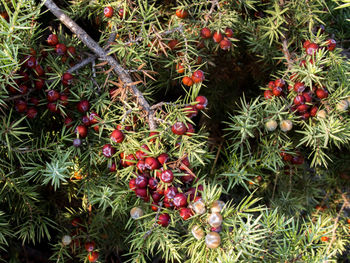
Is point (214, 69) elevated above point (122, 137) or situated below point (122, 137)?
below

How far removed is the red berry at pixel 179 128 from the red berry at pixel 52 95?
0.29 m

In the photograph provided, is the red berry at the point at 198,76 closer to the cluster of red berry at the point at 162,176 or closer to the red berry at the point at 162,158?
the cluster of red berry at the point at 162,176

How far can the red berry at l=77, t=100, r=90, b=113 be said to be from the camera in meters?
0.78

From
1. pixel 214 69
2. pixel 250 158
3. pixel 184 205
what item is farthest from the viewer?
pixel 214 69

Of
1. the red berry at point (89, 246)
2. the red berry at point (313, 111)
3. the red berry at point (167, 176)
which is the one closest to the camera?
the red berry at point (167, 176)

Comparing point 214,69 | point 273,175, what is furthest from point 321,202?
point 214,69

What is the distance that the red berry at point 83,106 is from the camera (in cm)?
78

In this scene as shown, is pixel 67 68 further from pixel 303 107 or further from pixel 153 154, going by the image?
pixel 303 107

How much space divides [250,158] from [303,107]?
0.20 metres

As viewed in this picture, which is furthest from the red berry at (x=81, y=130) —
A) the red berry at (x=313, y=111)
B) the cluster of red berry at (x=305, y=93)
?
the red berry at (x=313, y=111)

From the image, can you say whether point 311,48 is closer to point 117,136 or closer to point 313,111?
point 313,111

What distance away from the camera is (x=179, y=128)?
67 centimetres

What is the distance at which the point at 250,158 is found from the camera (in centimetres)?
92

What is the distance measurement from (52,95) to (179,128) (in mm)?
317
